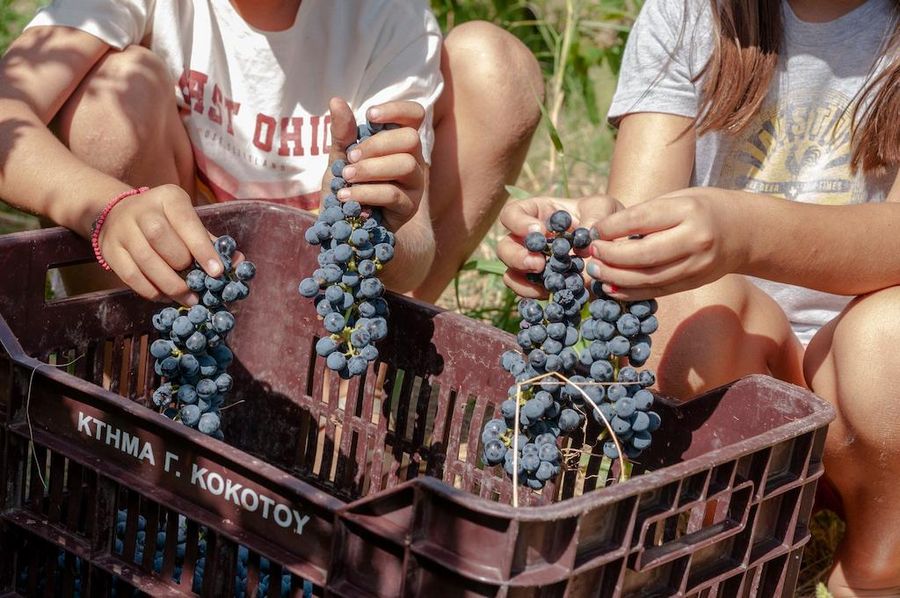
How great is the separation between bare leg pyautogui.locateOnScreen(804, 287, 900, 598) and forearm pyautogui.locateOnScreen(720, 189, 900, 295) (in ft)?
0.17

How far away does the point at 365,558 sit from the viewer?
1.11m

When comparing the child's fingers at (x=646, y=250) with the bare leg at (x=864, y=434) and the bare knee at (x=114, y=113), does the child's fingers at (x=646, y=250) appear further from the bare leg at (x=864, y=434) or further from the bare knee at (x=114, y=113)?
the bare knee at (x=114, y=113)

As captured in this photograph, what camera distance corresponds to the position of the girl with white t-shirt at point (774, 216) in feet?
4.88

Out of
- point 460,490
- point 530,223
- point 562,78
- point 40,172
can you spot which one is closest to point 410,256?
point 530,223

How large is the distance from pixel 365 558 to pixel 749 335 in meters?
0.87

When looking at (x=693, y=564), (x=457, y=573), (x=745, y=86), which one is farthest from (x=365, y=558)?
(x=745, y=86)

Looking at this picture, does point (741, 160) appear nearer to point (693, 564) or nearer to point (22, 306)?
point (693, 564)

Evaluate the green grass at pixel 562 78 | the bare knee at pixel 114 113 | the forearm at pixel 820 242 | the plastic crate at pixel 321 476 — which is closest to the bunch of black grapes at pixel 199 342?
the plastic crate at pixel 321 476

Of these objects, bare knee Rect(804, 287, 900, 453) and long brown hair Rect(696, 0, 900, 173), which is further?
long brown hair Rect(696, 0, 900, 173)

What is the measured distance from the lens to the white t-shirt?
6.88 ft

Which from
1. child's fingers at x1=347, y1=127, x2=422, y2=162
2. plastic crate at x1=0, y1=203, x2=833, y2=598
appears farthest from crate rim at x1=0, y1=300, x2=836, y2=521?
child's fingers at x1=347, y1=127, x2=422, y2=162

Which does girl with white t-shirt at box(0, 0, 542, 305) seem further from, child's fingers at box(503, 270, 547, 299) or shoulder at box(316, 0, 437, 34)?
child's fingers at box(503, 270, 547, 299)

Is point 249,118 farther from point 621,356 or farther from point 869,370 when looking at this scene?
point 869,370

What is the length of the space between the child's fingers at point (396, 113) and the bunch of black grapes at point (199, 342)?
271 millimetres
